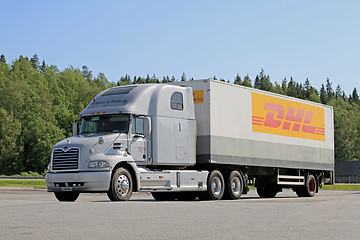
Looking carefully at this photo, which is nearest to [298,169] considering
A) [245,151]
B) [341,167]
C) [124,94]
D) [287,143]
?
[287,143]

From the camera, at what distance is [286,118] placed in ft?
82.4

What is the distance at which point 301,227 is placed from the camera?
1091 centimetres

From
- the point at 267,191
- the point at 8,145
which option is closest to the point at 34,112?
the point at 8,145

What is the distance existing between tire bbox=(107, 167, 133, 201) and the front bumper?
214 millimetres

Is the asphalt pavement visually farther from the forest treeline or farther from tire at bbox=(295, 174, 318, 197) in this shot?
the forest treeline

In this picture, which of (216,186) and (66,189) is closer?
(66,189)

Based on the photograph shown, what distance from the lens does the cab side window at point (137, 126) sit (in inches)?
743

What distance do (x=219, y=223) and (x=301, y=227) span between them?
1.54 metres

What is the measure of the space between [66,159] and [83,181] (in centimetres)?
93

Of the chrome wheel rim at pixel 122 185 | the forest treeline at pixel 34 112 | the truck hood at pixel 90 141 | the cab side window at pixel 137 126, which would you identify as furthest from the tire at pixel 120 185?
the forest treeline at pixel 34 112

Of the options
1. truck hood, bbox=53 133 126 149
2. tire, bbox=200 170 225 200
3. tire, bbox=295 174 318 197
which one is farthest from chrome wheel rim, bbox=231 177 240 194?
truck hood, bbox=53 133 126 149

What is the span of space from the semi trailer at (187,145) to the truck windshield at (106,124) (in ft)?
0.10

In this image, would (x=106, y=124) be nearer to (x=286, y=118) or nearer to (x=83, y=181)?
(x=83, y=181)

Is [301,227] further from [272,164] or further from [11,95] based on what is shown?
[11,95]
